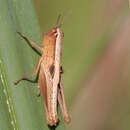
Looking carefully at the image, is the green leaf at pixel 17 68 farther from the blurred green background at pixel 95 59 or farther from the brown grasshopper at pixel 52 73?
the blurred green background at pixel 95 59

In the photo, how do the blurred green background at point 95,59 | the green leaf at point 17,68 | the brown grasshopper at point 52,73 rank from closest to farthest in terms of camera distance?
1. the green leaf at point 17,68
2. the brown grasshopper at point 52,73
3. the blurred green background at point 95,59

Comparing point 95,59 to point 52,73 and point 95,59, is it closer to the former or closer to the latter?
point 95,59

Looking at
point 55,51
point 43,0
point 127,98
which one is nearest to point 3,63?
point 55,51

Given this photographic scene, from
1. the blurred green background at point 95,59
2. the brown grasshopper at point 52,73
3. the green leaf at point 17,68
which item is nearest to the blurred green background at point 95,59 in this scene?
the blurred green background at point 95,59

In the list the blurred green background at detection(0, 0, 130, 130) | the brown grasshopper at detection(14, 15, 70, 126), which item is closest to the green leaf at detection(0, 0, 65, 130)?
the brown grasshopper at detection(14, 15, 70, 126)

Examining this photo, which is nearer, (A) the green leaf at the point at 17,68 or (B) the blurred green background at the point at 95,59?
(A) the green leaf at the point at 17,68

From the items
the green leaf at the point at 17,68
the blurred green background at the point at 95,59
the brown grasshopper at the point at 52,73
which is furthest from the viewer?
the blurred green background at the point at 95,59

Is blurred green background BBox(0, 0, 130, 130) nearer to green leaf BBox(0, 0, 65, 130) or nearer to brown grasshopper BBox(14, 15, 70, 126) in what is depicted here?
brown grasshopper BBox(14, 15, 70, 126)
